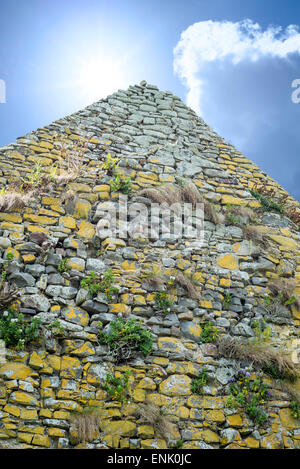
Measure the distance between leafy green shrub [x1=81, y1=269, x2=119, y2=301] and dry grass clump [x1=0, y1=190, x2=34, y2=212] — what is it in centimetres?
164

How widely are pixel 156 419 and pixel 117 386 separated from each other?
55 centimetres

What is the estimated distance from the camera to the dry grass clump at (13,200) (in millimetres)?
5375

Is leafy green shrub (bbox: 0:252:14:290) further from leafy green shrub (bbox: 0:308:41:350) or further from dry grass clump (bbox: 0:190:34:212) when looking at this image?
dry grass clump (bbox: 0:190:34:212)

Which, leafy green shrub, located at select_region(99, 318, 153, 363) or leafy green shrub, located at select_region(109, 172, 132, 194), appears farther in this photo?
leafy green shrub, located at select_region(109, 172, 132, 194)

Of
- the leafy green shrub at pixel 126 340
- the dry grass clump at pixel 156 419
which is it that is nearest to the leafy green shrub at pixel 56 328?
the leafy green shrub at pixel 126 340

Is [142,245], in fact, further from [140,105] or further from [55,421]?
[140,105]

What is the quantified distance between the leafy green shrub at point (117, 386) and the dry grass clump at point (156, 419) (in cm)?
21

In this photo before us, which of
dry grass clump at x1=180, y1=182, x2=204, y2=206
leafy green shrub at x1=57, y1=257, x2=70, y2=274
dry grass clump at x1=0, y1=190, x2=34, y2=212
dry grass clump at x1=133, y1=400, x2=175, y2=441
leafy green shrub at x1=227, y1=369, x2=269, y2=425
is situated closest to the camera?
dry grass clump at x1=133, y1=400, x2=175, y2=441

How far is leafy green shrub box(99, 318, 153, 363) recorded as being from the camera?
4336 mm

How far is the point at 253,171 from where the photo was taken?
7898 millimetres

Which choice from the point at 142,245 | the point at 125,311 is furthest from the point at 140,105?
the point at 125,311

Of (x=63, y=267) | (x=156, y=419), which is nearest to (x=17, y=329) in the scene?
(x=63, y=267)

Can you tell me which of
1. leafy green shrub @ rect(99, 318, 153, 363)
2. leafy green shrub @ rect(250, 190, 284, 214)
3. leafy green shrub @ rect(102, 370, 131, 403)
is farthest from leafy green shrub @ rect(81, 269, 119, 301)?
leafy green shrub @ rect(250, 190, 284, 214)
